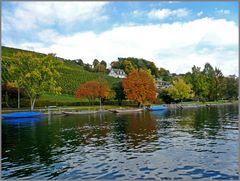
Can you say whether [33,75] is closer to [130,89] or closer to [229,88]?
[130,89]

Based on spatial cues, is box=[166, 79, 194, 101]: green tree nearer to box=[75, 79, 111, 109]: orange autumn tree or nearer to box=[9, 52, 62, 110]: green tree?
box=[75, 79, 111, 109]: orange autumn tree

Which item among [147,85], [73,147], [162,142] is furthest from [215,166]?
[147,85]

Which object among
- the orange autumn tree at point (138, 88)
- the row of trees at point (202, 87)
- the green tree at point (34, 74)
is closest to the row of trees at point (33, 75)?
the green tree at point (34, 74)

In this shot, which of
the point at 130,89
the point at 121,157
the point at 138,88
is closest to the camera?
the point at 121,157

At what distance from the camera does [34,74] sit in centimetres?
7119

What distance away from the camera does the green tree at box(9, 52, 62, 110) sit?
72.2 m

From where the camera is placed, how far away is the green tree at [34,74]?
7225 cm

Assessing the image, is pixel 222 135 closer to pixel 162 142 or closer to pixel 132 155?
pixel 162 142

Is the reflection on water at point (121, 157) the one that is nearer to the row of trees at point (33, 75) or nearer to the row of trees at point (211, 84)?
the row of trees at point (33, 75)

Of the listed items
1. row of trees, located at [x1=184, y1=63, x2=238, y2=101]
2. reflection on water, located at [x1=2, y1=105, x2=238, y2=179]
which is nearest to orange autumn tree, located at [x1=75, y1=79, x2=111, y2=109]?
reflection on water, located at [x1=2, y1=105, x2=238, y2=179]

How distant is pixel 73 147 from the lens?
89.5ft

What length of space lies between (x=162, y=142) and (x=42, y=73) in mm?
50906

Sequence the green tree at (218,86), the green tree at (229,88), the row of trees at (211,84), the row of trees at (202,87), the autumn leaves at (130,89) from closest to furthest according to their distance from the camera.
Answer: the autumn leaves at (130,89), the row of trees at (202,87), the row of trees at (211,84), the green tree at (218,86), the green tree at (229,88)

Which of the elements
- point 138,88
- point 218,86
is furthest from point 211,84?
point 138,88
